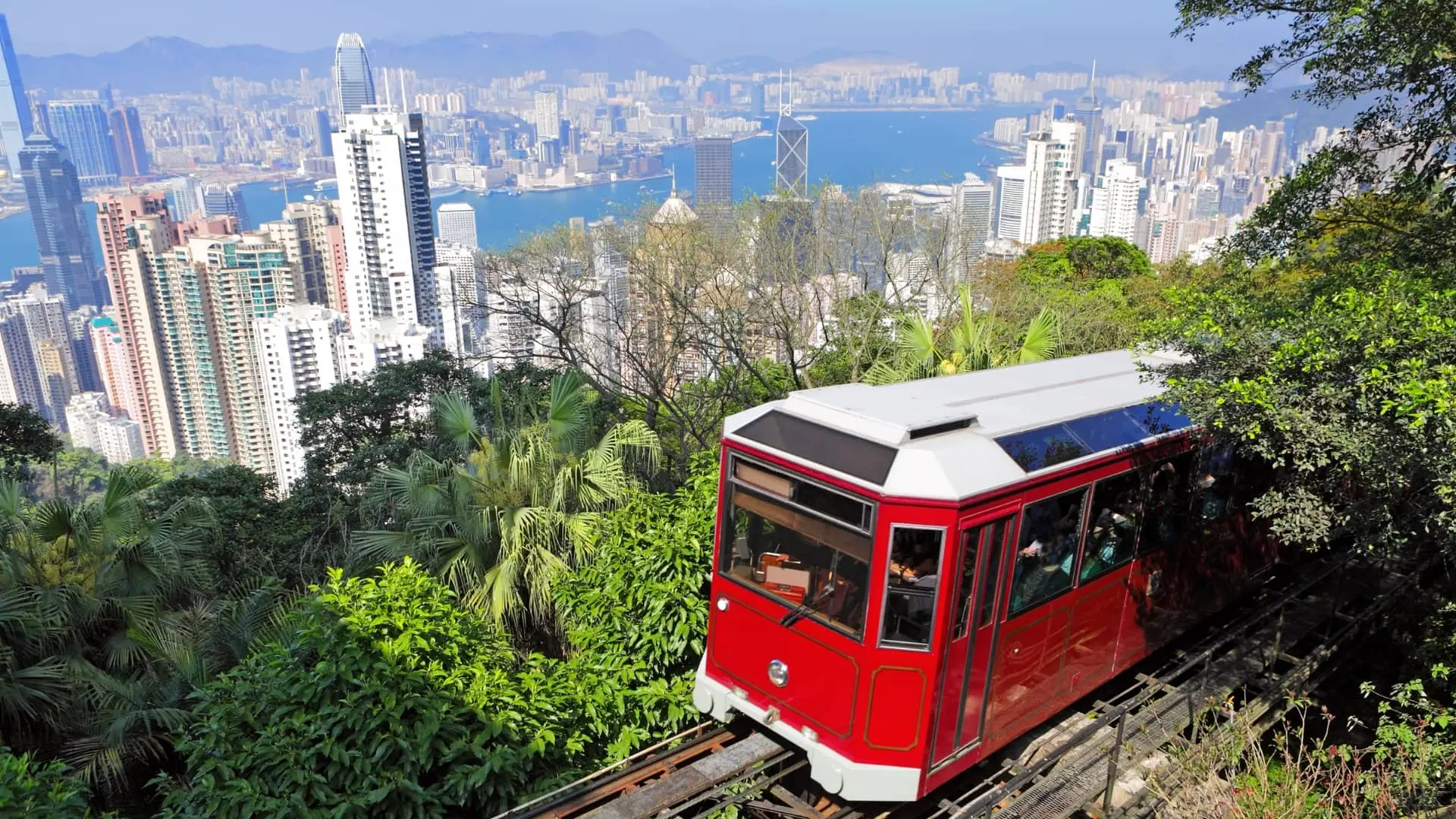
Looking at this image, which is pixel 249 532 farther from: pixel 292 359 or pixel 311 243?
pixel 311 243

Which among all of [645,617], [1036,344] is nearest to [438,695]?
[645,617]

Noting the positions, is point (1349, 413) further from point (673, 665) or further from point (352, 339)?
point (352, 339)

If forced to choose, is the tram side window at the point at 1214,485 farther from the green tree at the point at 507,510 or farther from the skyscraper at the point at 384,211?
the skyscraper at the point at 384,211

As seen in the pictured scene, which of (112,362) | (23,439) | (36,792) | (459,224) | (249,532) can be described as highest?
(36,792)

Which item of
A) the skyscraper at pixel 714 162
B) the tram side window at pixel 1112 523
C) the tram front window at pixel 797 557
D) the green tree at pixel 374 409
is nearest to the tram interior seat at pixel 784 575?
the tram front window at pixel 797 557

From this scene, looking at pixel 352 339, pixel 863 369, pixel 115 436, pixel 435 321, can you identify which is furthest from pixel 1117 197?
pixel 115 436

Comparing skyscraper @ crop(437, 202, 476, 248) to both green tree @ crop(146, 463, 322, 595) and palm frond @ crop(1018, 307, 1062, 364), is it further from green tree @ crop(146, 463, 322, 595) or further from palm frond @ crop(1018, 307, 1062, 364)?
palm frond @ crop(1018, 307, 1062, 364)
